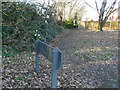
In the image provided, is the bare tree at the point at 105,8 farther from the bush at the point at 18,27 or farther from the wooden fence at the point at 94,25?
the bush at the point at 18,27

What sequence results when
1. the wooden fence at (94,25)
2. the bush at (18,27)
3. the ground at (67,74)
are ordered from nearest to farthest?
the ground at (67,74) → the bush at (18,27) → the wooden fence at (94,25)

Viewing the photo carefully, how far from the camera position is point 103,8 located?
1529 cm

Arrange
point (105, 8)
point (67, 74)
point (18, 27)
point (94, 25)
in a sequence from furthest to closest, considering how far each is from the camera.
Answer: point (94, 25) < point (105, 8) < point (18, 27) < point (67, 74)

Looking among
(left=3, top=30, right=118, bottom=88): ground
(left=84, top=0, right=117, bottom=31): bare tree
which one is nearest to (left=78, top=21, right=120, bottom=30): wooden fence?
(left=84, top=0, right=117, bottom=31): bare tree

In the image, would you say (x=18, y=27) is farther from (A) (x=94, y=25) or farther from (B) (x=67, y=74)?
(A) (x=94, y=25)

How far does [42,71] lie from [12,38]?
2.11 meters

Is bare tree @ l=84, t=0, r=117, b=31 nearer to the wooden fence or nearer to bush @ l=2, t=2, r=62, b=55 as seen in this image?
the wooden fence

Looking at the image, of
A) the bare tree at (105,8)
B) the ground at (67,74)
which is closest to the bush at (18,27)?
the ground at (67,74)

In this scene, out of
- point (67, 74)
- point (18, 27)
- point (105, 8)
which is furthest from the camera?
point (105, 8)

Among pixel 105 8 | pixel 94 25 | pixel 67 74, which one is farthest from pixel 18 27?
pixel 94 25

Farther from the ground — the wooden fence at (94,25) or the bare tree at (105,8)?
the bare tree at (105,8)

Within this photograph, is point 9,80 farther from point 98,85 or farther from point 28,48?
point 28,48

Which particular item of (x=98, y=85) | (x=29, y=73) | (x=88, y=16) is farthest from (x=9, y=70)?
(x=88, y=16)

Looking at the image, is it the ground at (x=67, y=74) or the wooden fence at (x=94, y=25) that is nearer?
the ground at (x=67, y=74)
